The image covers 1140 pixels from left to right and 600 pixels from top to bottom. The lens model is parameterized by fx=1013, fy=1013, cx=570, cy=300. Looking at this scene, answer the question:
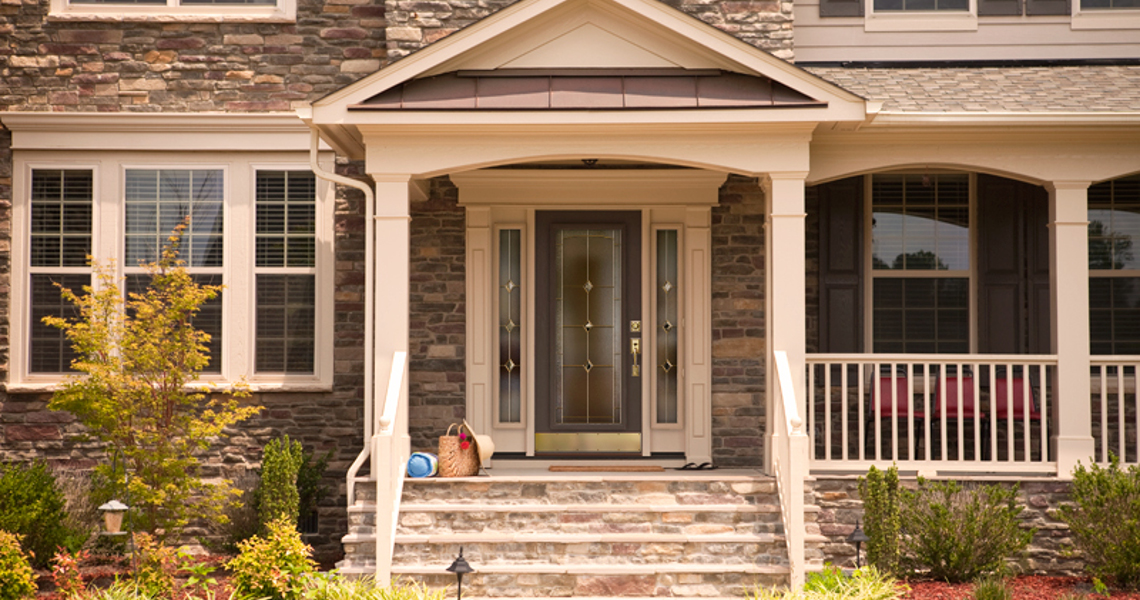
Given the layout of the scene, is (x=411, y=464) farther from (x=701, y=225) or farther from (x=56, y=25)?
(x=56, y=25)

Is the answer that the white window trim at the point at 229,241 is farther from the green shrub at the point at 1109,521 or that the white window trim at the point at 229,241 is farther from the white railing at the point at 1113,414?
the white railing at the point at 1113,414

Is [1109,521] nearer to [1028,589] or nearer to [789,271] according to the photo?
[1028,589]

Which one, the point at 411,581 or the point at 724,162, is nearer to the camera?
the point at 411,581

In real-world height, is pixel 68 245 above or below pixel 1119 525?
above

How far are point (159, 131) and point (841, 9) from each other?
21.6 feet

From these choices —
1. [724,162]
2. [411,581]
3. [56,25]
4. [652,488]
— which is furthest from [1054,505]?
[56,25]

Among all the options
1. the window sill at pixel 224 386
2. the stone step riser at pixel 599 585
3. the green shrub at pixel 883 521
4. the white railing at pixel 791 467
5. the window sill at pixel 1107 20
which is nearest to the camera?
the white railing at pixel 791 467

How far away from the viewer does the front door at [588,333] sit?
9.34 meters

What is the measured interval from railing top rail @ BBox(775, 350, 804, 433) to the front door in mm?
2103

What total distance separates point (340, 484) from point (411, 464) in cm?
197

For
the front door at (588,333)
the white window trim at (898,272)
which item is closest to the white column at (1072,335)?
the white window trim at (898,272)

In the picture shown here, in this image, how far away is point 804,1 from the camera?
390 inches

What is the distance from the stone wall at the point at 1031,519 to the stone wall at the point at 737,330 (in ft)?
4.79

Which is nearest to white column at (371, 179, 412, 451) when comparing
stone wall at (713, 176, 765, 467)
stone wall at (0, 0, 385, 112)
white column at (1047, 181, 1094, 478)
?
stone wall at (0, 0, 385, 112)
